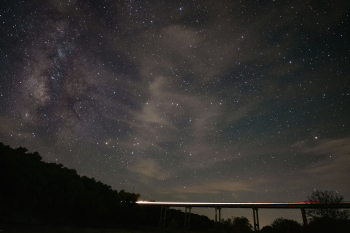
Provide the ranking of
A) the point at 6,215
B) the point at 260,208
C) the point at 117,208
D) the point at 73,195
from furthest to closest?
the point at 117,208 → the point at 260,208 → the point at 73,195 → the point at 6,215

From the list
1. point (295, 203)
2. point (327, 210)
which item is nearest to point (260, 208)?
point (295, 203)

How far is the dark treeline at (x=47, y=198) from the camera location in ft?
86.9

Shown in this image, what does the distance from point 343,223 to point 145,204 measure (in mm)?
52635

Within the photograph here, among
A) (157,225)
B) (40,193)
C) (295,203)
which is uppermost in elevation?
(295,203)

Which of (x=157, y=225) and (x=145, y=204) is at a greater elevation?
(x=145, y=204)

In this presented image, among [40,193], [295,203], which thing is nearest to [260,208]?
[295,203]

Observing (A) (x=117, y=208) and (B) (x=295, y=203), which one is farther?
(A) (x=117, y=208)

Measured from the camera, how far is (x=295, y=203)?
3984 centimetres

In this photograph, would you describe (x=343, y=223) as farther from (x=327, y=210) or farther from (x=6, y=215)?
(x=6, y=215)

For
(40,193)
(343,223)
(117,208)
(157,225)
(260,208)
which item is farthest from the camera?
(157,225)

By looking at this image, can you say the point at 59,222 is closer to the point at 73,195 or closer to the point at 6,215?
the point at 73,195

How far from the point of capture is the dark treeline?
2650 centimetres

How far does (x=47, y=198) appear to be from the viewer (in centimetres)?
3247

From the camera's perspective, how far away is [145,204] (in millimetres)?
66312
